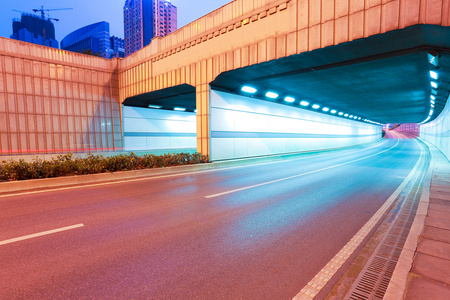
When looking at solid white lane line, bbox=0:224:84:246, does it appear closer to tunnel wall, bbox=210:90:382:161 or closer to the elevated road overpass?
the elevated road overpass

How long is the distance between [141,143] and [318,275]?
23.3m

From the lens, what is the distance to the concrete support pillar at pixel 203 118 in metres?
14.2

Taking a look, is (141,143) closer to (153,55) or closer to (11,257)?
(153,55)

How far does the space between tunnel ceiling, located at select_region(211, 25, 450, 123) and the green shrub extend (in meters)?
6.48

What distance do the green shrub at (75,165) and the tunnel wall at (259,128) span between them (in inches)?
146

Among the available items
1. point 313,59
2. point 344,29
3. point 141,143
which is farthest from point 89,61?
point 344,29

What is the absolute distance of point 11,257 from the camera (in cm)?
331

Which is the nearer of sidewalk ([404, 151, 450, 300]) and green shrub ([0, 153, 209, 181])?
sidewalk ([404, 151, 450, 300])

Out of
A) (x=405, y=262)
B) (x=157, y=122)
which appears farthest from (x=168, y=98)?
(x=405, y=262)

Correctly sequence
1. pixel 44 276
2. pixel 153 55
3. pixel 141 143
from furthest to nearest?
pixel 141 143
pixel 153 55
pixel 44 276

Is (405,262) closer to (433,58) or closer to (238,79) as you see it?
(433,58)

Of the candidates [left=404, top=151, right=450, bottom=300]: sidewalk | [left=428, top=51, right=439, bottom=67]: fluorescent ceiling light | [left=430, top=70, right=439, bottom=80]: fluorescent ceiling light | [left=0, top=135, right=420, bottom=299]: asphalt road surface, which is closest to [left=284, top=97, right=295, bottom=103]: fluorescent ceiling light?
[left=430, top=70, right=439, bottom=80]: fluorescent ceiling light

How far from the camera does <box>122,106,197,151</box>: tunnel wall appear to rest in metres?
23.5

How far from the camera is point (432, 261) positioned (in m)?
3.18
